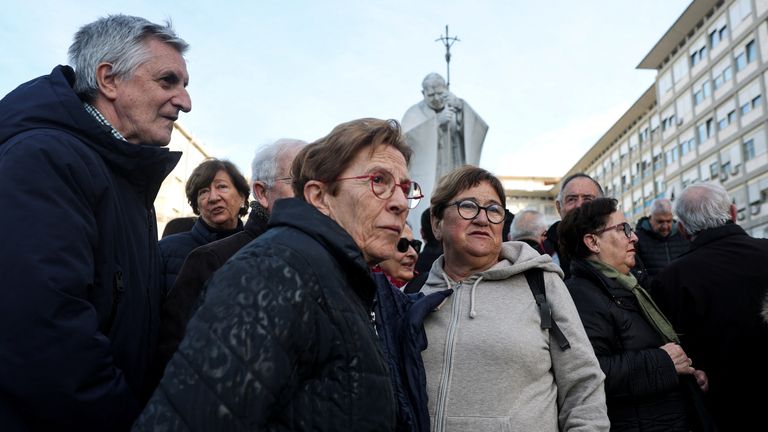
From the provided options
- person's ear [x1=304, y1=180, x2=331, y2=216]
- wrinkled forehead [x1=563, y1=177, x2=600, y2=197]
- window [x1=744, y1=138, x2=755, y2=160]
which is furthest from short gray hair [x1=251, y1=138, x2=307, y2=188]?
window [x1=744, y1=138, x2=755, y2=160]

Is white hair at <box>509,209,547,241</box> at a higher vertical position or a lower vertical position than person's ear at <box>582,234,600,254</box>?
higher

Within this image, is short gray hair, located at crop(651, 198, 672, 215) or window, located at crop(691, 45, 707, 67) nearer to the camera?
short gray hair, located at crop(651, 198, 672, 215)

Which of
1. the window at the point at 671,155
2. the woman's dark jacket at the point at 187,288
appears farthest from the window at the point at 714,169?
the woman's dark jacket at the point at 187,288

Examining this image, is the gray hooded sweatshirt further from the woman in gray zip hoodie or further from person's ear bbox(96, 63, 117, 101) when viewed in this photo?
person's ear bbox(96, 63, 117, 101)

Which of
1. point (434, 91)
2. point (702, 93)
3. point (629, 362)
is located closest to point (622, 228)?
point (629, 362)

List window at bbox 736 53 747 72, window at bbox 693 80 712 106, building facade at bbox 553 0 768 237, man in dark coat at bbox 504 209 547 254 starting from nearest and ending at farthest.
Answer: man in dark coat at bbox 504 209 547 254 → building facade at bbox 553 0 768 237 → window at bbox 736 53 747 72 → window at bbox 693 80 712 106

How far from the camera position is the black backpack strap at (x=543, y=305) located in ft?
7.89

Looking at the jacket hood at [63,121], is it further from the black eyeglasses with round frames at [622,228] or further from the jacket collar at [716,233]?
the jacket collar at [716,233]

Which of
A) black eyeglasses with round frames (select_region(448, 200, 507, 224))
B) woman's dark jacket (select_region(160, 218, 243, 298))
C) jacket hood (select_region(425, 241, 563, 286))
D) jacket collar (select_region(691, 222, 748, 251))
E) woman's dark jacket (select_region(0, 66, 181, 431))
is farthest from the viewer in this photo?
jacket collar (select_region(691, 222, 748, 251))

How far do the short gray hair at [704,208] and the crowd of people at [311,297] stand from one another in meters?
0.01

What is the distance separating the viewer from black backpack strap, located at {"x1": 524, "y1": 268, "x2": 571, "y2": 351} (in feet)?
7.89

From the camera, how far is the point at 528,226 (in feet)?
17.5

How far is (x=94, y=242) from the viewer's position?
5.49 ft

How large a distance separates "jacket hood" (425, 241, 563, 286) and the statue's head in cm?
625
